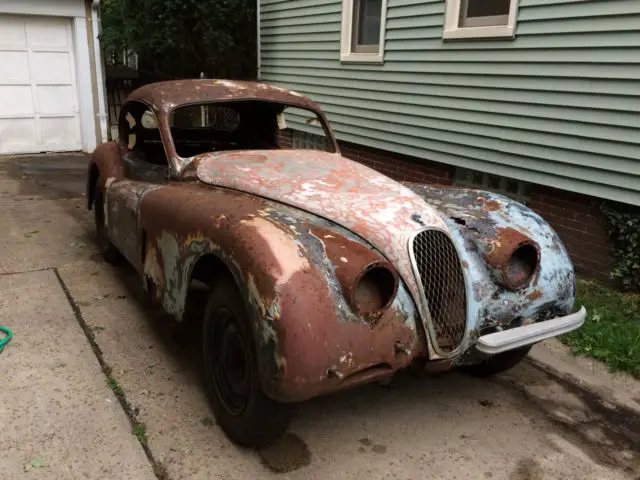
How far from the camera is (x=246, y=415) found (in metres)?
2.60

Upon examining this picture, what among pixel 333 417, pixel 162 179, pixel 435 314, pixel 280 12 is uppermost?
pixel 280 12

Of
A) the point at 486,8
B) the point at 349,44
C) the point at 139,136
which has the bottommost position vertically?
the point at 139,136

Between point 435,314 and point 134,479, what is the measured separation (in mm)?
1553

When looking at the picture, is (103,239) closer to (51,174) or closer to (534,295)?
(534,295)

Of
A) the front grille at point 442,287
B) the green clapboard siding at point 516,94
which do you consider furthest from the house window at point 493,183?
the front grille at point 442,287

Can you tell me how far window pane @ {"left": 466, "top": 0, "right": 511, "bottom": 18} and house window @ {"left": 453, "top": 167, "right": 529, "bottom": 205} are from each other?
1.66 m

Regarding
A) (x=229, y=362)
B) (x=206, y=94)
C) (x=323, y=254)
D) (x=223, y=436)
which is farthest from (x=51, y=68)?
(x=323, y=254)

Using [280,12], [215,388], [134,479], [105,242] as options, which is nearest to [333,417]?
[215,388]

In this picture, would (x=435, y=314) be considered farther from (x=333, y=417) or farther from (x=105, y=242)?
(x=105, y=242)

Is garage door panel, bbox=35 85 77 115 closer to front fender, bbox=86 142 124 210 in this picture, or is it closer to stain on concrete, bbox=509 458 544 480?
front fender, bbox=86 142 124 210

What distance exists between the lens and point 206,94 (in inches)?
157

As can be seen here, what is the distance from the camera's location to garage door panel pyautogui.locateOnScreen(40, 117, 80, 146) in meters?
10.6

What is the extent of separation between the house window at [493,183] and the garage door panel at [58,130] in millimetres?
7735

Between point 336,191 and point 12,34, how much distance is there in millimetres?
9276
